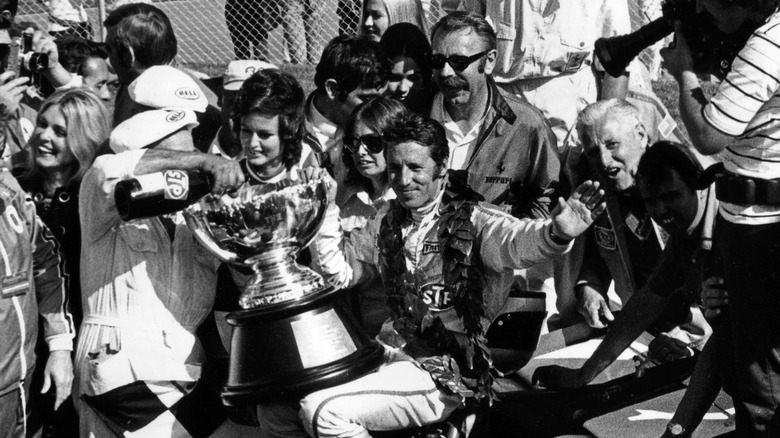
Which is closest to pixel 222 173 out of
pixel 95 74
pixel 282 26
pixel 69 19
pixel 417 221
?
pixel 417 221

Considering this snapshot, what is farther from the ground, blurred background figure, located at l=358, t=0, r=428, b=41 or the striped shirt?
the striped shirt

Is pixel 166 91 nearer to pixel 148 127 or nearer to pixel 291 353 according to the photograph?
pixel 148 127

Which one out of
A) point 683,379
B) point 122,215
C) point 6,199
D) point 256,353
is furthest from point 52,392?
point 683,379

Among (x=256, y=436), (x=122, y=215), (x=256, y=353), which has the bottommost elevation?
(x=256, y=436)

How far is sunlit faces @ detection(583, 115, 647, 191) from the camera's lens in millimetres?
4473

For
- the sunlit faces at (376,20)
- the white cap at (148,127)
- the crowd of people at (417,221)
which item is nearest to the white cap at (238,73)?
the crowd of people at (417,221)

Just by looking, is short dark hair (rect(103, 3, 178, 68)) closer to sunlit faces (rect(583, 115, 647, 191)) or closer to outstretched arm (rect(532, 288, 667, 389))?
sunlit faces (rect(583, 115, 647, 191))

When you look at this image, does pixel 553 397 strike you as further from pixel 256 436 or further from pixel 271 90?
pixel 271 90

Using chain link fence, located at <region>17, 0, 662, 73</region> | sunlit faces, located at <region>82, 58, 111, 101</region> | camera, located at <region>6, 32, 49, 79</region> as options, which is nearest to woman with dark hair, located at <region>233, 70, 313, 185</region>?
camera, located at <region>6, 32, 49, 79</region>

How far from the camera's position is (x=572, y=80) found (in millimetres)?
5594

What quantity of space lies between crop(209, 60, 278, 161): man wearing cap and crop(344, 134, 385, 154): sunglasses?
44 centimetres

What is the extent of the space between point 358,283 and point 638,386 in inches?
44.3

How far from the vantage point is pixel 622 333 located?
4.11 m

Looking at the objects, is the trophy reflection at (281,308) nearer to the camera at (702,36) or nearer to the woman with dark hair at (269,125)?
the woman with dark hair at (269,125)
